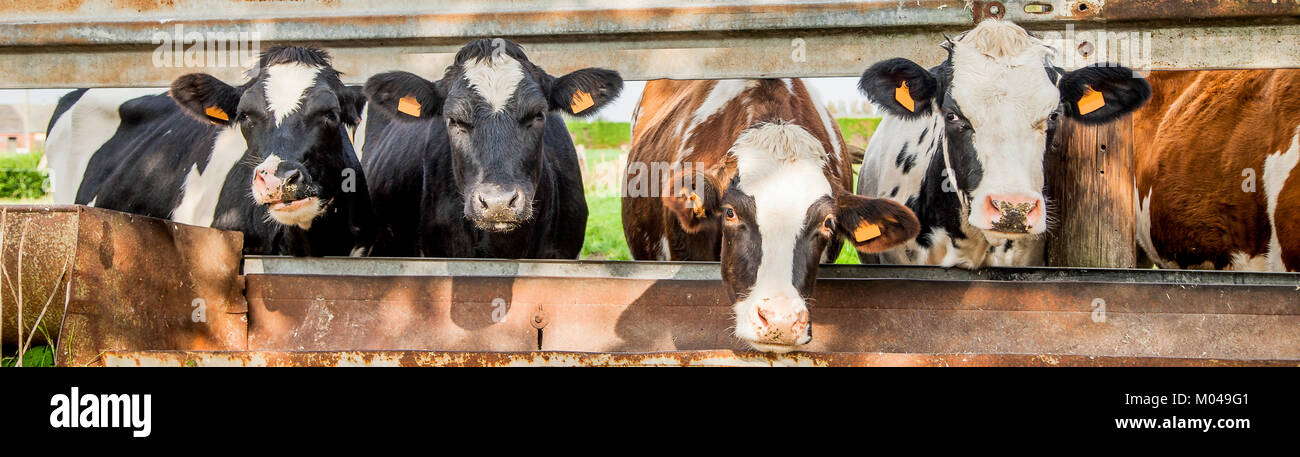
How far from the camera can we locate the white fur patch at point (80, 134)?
714 cm

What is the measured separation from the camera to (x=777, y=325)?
12.0 ft

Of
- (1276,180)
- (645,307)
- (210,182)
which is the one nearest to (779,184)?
(645,307)

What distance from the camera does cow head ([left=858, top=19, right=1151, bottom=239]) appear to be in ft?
14.6

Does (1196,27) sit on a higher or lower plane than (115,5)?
lower

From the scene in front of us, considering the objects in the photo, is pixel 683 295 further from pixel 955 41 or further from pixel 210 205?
pixel 210 205

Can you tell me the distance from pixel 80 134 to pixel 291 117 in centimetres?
302

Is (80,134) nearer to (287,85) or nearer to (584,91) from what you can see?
(287,85)

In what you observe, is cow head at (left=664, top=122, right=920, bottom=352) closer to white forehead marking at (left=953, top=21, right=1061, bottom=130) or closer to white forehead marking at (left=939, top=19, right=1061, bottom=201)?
white forehead marking at (left=939, top=19, right=1061, bottom=201)

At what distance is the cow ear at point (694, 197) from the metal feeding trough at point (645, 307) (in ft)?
0.66

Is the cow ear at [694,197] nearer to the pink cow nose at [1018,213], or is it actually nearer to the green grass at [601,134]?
the pink cow nose at [1018,213]

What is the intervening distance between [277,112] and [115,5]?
972 mm

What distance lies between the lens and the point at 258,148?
16.2 feet
